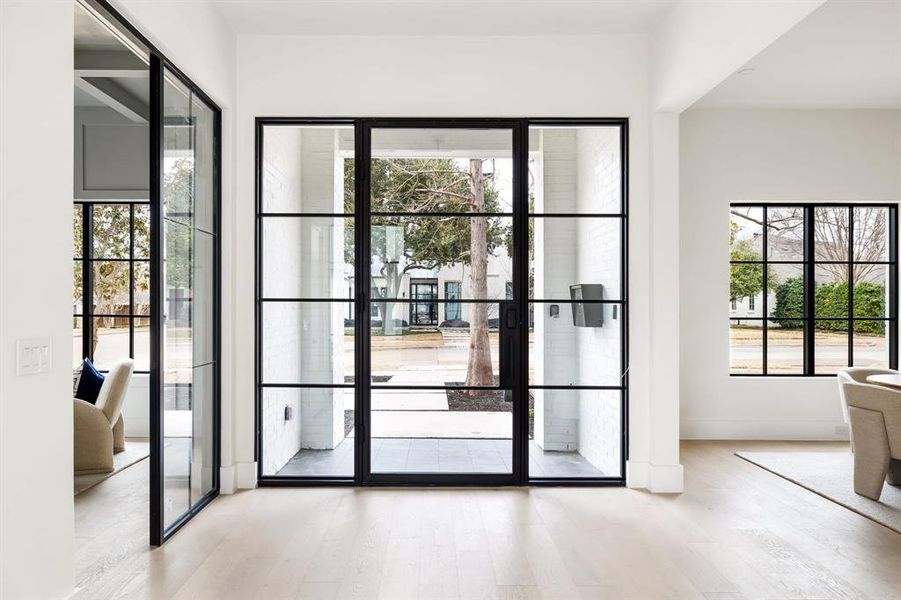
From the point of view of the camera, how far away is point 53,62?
2.17 meters

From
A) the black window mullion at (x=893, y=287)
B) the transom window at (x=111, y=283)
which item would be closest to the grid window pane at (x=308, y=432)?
the transom window at (x=111, y=283)

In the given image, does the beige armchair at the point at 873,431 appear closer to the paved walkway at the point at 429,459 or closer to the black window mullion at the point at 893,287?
the paved walkway at the point at 429,459

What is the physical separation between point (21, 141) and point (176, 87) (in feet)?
4.97

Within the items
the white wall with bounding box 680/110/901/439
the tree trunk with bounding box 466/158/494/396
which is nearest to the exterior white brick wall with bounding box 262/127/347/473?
the tree trunk with bounding box 466/158/494/396

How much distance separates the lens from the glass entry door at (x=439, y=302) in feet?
13.6

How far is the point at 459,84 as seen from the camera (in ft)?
13.5

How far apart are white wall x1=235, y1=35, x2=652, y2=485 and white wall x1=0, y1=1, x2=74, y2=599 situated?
1.87 m

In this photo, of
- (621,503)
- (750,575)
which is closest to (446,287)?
(621,503)

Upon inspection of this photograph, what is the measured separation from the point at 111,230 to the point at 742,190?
5976 millimetres

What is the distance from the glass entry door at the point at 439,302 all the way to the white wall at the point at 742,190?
224cm

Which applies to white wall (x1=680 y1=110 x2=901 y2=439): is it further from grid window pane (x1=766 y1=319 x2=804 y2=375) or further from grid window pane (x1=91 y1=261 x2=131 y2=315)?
grid window pane (x1=91 y1=261 x2=131 y2=315)

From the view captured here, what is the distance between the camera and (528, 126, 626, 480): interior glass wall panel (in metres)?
4.18

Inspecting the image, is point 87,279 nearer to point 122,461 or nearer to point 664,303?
point 122,461

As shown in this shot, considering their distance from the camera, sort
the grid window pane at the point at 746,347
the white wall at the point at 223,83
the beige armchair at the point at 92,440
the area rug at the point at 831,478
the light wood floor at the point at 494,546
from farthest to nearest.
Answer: the grid window pane at the point at 746,347 < the beige armchair at the point at 92,440 < the area rug at the point at 831,478 < the white wall at the point at 223,83 < the light wood floor at the point at 494,546
